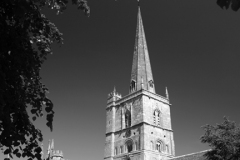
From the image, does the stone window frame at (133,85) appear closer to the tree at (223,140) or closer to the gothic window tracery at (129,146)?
the gothic window tracery at (129,146)

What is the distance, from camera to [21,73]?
506cm

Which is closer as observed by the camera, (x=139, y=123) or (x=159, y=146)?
(x=139, y=123)

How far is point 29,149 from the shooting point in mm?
5270

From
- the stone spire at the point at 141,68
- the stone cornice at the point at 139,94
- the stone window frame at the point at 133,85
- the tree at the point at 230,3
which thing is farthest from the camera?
the stone window frame at the point at 133,85

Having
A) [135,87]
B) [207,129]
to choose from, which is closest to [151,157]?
[135,87]

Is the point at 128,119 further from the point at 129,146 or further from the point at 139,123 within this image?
the point at 129,146

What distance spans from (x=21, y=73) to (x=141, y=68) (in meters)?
41.6

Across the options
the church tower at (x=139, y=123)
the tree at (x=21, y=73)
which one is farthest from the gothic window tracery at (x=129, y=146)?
the tree at (x=21, y=73)

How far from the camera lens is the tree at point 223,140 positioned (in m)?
17.4

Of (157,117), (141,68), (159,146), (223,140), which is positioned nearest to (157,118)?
(157,117)

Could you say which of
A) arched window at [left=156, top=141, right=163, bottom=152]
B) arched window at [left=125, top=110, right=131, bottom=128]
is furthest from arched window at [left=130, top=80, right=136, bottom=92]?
arched window at [left=156, top=141, right=163, bottom=152]

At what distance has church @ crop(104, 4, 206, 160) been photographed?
37.4 m

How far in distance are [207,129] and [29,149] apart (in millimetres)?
16090

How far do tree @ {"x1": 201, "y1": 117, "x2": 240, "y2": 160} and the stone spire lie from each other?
22.0 m
